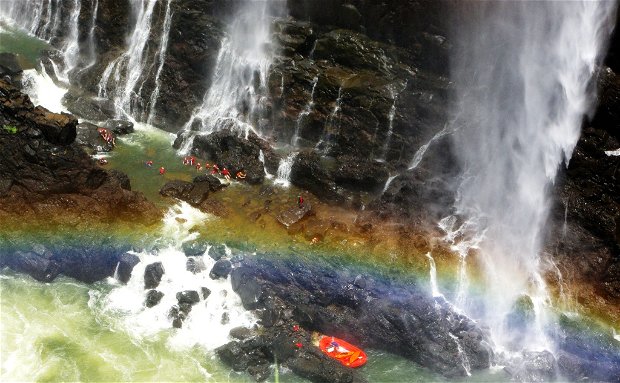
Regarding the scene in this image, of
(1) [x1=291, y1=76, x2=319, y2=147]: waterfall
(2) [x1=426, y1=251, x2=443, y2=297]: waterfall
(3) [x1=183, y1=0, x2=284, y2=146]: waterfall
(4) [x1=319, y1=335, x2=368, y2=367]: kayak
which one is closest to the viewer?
(4) [x1=319, y1=335, x2=368, y2=367]: kayak

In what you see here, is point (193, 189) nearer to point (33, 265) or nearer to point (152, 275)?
point (152, 275)

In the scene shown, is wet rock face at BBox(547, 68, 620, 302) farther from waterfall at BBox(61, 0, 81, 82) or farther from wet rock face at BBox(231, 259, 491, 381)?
waterfall at BBox(61, 0, 81, 82)

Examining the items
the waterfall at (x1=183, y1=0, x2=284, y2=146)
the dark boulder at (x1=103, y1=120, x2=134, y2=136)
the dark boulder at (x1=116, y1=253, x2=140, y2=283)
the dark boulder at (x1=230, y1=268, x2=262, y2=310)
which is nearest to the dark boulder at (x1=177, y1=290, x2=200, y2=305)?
the dark boulder at (x1=230, y1=268, x2=262, y2=310)

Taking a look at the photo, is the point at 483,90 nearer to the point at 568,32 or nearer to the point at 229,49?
the point at 568,32

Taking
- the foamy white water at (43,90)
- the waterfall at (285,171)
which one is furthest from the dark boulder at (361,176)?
the foamy white water at (43,90)

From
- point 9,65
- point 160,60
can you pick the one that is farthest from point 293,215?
point 9,65

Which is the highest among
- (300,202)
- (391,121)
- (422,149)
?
(391,121)
